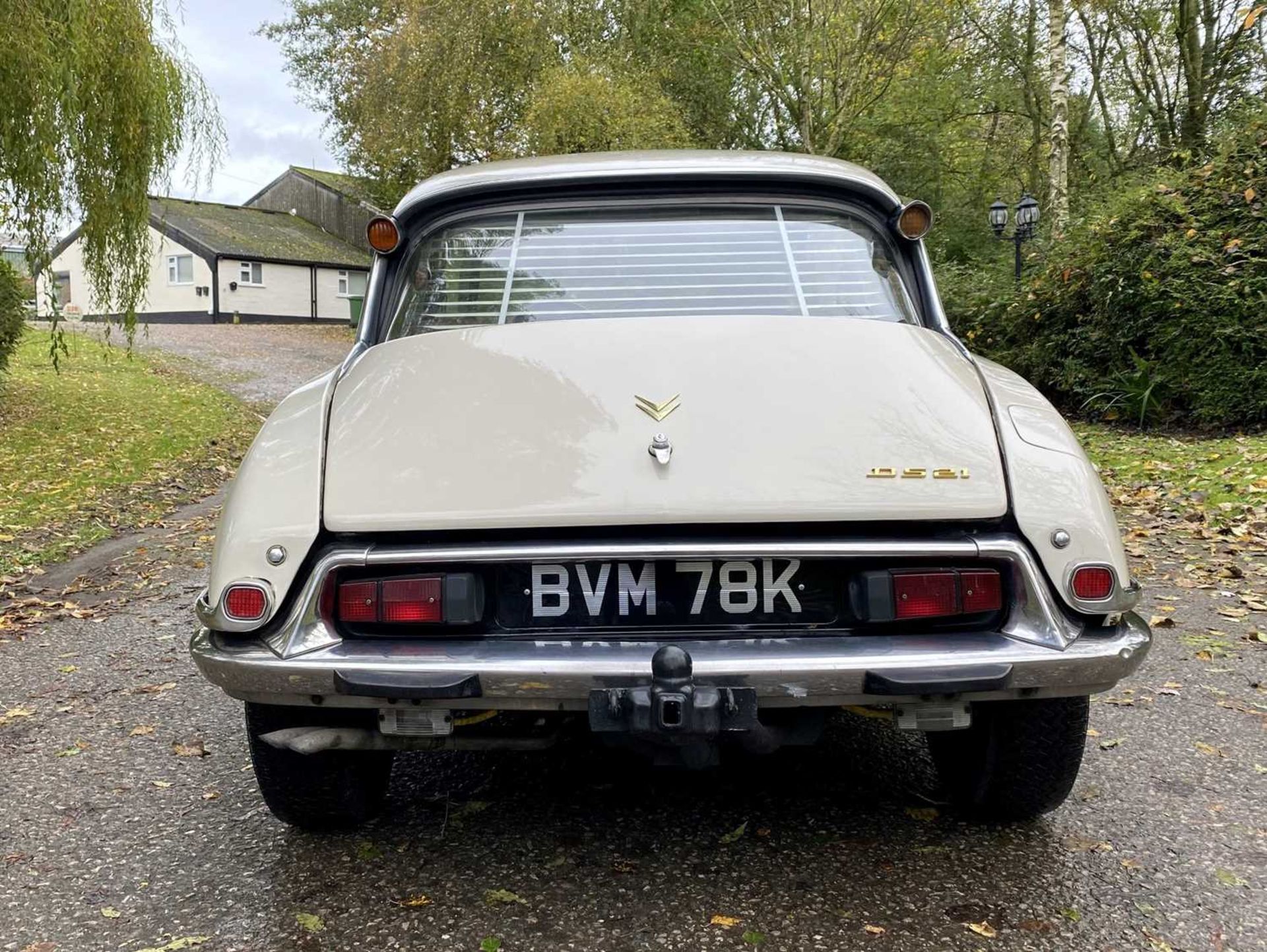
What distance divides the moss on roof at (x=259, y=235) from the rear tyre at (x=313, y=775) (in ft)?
123

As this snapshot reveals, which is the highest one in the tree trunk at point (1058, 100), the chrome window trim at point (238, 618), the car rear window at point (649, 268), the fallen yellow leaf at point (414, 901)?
the tree trunk at point (1058, 100)

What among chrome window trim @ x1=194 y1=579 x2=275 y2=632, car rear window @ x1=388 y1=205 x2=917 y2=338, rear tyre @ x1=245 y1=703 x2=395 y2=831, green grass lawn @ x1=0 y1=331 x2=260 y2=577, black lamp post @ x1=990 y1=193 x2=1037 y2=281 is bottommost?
green grass lawn @ x1=0 y1=331 x2=260 y2=577

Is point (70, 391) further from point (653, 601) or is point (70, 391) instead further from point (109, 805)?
point (653, 601)

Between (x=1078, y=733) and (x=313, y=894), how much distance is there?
6.21 ft

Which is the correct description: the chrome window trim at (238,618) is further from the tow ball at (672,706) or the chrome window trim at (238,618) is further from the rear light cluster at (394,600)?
the tow ball at (672,706)

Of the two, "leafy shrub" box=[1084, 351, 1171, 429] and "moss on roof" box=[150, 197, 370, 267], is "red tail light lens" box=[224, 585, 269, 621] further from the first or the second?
"moss on roof" box=[150, 197, 370, 267]

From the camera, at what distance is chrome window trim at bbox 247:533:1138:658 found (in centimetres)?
206

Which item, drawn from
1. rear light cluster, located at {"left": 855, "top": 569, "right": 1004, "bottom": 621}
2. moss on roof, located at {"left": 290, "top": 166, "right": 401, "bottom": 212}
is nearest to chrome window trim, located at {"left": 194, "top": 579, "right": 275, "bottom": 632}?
rear light cluster, located at {"left": 855, "top": 569, "right": 1004, "bottom": 621}

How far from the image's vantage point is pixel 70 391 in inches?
559

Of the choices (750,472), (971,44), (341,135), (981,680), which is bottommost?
(981,680)

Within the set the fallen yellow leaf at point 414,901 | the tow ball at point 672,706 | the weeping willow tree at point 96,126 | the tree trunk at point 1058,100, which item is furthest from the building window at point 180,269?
the tow ball at point 672,706

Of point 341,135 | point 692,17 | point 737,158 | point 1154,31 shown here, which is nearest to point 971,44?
point 1154,31

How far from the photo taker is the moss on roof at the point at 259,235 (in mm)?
37500

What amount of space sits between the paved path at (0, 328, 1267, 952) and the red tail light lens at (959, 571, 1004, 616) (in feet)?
2.45
